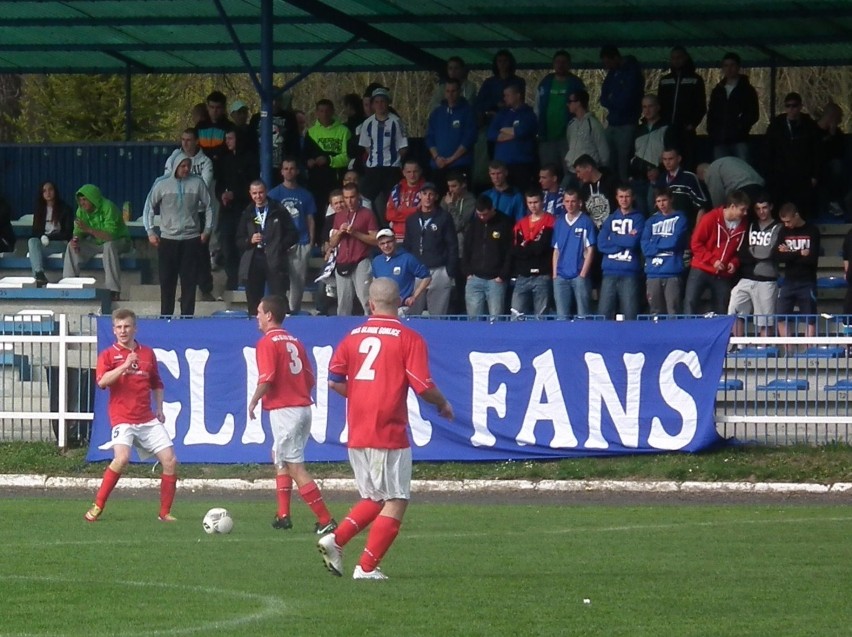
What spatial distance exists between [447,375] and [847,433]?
438 cm

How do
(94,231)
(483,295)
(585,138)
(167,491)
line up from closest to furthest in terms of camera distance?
(167,491)
(483,295)
(585,138)
(94,231)

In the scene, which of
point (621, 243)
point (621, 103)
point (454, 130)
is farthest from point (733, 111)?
point (621, 243)

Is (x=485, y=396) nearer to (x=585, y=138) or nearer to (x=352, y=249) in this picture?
(x=352, y=249)

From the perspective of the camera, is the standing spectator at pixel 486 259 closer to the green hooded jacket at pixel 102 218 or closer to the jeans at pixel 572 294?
the jeans at pixel 572 294

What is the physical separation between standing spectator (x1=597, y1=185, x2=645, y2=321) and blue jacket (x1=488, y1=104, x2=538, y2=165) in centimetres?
285

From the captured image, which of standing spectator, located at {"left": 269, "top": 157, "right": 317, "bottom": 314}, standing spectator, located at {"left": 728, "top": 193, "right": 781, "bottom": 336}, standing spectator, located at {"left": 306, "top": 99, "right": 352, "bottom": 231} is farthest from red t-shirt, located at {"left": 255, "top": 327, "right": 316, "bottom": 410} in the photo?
standing spectator, located at {"left": 306, "top": 99, "right": 352, "bottom": 231}

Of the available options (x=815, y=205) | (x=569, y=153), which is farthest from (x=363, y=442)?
(x=815, y=205)

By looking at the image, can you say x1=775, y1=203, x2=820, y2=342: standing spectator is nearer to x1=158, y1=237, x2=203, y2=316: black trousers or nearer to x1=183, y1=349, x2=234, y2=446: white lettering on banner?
x1=183, y1=349, x2=234, y2=446: white lettering on banner

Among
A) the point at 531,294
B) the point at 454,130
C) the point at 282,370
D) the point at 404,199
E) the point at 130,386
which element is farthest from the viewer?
the point at 454,130

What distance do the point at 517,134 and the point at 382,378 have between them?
12.0 m

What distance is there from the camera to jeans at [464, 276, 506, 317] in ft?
62.7

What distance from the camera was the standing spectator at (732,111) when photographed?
69.9 ft

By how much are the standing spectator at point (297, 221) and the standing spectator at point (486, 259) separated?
7.96 feet

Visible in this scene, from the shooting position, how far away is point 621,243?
18.5m
